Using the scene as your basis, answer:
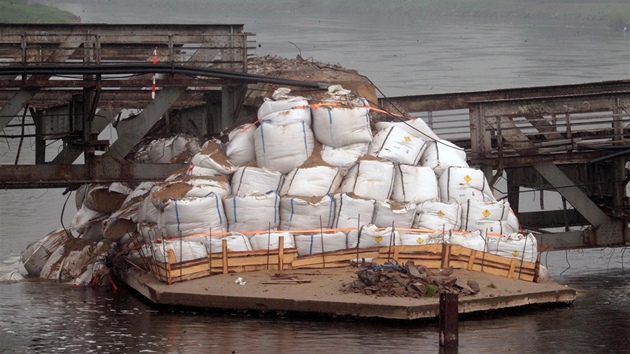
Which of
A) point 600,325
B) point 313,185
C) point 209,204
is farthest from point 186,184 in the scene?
point 600,325

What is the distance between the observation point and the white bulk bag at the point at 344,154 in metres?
17.9

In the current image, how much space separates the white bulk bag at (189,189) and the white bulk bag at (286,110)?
3.69ft

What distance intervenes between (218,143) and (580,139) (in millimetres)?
5980

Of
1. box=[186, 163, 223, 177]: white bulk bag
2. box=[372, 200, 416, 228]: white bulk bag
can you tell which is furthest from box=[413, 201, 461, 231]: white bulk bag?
box=[186, 163, 223, 177]: white bulk bag

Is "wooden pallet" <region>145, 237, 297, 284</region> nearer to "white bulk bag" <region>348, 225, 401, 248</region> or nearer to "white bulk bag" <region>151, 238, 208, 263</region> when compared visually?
"white bulk bag" <region>151, 238, 208, 263</region>

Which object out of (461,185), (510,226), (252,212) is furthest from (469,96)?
(252,212)

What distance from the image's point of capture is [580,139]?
67.3ft

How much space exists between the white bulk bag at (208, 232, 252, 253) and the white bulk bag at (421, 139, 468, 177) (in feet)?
9.86

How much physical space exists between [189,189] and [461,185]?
3.82 meters

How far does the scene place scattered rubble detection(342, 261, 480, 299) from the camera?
51.0 ft

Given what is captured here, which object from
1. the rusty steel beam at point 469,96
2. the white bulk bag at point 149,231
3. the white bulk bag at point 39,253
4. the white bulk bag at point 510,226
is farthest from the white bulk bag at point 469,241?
the white bulk bag at point 39,253

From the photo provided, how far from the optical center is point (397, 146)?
1825cm

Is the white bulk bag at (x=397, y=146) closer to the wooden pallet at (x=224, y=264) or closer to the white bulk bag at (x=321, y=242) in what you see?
the white bulk bag at (x=321, y=242)

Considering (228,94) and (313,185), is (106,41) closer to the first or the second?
(228,94)
